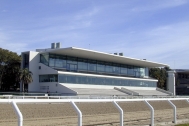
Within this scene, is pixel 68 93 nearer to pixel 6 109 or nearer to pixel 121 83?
pixel 121 83

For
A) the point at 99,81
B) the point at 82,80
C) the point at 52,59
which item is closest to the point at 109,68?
the point at 99,81

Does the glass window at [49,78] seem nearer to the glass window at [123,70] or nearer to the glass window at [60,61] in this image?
the glass window at [60,61]

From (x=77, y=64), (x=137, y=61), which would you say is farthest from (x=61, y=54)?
(x=137, y=61)

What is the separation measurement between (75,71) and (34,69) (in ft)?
25.9

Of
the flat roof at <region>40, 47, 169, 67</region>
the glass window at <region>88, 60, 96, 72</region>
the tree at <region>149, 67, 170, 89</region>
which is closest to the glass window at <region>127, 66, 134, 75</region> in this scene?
the flat roof at <region>40, 47, 169, 67</region>

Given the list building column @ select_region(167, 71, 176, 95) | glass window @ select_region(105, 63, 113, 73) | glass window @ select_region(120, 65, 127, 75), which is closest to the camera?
glass window @ select_region(105, 63, 113, 73)

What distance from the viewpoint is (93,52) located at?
53.5m

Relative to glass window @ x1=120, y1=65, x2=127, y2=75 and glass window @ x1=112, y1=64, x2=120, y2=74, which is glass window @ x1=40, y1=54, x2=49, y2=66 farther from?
glass window @ x1=120, y1=65, x2=127, y2=75

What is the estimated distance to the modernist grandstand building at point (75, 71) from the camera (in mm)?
50312

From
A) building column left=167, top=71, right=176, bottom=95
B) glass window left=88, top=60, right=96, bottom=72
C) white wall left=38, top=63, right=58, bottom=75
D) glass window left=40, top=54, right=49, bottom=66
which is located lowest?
building column left=167, top=71, right=176, bottom=95

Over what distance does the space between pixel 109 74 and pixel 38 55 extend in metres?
17.8

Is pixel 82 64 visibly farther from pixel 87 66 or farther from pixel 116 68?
pixel 116 68

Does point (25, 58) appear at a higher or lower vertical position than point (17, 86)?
higher

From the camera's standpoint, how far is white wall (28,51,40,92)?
51.2m
